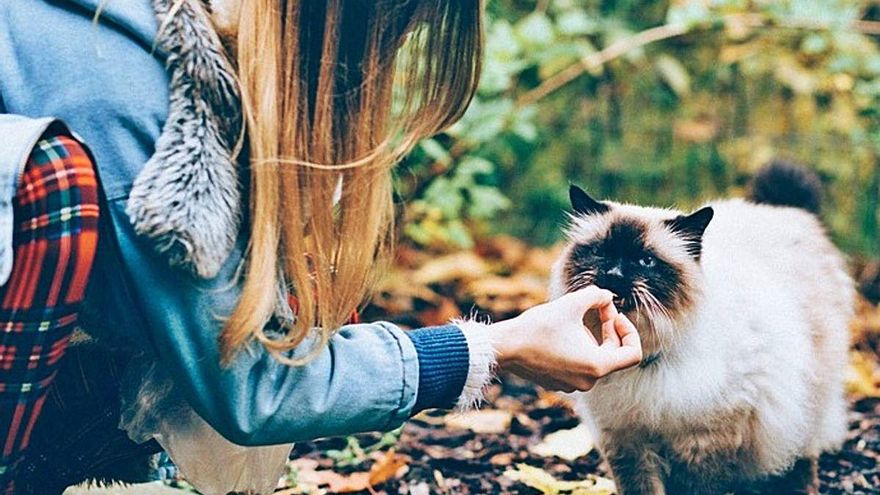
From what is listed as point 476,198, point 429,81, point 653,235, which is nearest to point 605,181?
point 476,198

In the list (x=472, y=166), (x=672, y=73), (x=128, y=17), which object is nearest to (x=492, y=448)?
(x=472, y=166)

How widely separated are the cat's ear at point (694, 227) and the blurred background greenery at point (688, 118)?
192 centimetres

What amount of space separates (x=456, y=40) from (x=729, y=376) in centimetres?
99

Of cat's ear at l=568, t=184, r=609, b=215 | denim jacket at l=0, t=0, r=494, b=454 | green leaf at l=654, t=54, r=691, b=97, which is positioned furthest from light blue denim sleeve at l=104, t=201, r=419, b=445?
green leaf at l=654, t=54, r=691, b=97

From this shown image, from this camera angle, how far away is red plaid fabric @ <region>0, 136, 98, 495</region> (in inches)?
59.4

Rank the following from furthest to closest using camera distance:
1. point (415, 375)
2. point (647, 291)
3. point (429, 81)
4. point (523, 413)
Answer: point (523, 413) < point (647, 291) < point (429, 81) < point (415, 375)

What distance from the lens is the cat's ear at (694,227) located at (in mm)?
2283

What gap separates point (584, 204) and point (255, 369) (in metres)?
1.05

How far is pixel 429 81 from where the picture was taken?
179 cm

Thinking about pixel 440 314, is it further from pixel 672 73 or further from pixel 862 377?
pixel 672 73

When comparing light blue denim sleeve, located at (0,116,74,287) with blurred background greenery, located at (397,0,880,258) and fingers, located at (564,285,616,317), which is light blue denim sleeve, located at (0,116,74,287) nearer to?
fingers, located at (564,285,616,317)

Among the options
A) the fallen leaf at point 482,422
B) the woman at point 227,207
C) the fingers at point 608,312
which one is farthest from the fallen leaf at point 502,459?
the woman at point 227,207

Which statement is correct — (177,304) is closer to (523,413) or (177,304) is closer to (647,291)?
(647,291)

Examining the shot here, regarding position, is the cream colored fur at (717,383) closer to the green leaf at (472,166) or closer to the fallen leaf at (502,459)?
the fallen leaf at (502,459)
